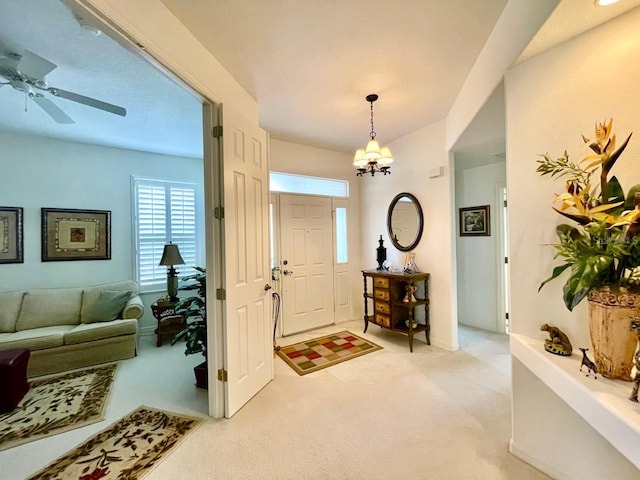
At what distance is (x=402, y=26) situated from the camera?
178 centimetres

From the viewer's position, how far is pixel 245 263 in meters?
2.31

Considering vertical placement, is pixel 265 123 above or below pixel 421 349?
above

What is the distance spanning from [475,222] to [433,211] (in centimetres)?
108

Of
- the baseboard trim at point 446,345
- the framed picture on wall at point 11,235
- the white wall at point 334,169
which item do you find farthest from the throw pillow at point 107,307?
the baseboard trim at point 446,345

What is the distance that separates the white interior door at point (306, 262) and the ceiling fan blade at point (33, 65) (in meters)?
2.44

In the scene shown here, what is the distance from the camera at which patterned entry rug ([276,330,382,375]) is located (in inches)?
116

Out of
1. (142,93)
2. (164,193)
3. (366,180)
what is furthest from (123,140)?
(366,180)

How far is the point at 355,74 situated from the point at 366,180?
2.27m

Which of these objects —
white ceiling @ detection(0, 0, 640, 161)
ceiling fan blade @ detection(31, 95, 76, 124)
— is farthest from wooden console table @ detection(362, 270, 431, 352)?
ceiling fan blade @ detection(31, 95, 76, 124)

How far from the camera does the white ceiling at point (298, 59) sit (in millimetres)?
1623

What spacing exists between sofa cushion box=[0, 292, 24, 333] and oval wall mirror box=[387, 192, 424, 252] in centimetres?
463

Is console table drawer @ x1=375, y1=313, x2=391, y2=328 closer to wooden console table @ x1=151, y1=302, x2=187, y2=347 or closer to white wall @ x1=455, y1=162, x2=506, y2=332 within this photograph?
white wall @ x1=455, y1=162, x2=506, y2=332

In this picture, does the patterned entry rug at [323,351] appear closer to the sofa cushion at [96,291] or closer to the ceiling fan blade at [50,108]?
the sofa cushion at [96,291]

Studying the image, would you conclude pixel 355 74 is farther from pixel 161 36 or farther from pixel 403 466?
pixel 403 466
